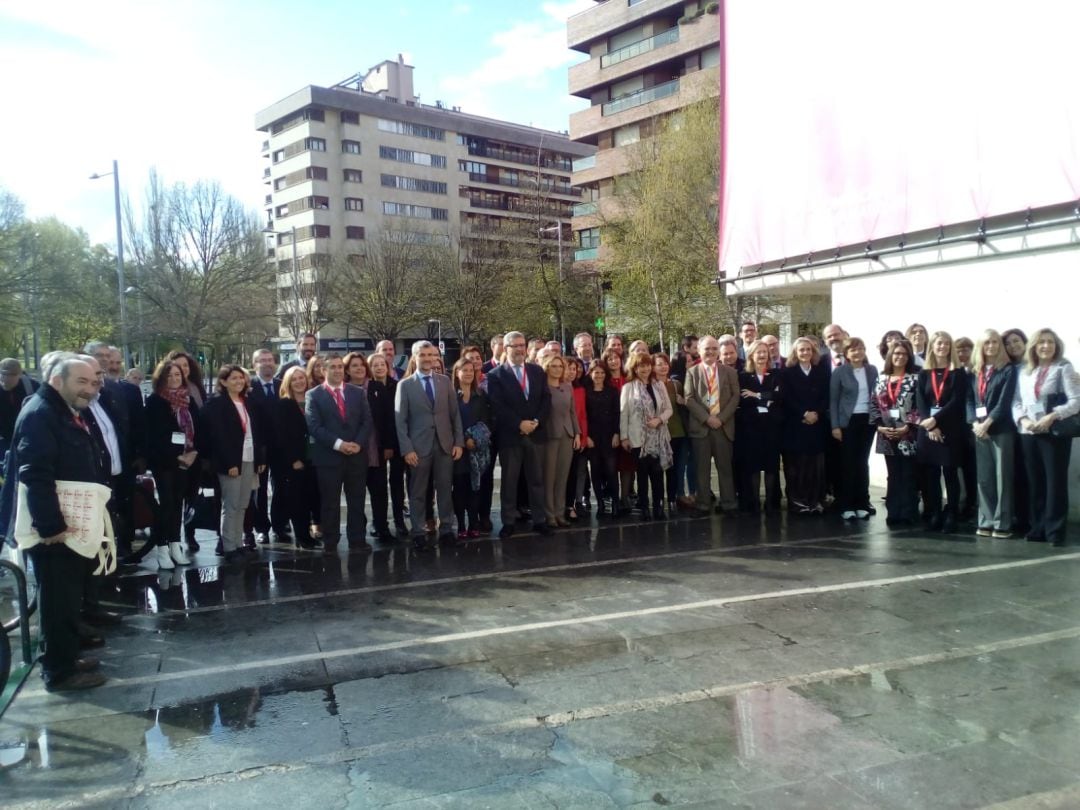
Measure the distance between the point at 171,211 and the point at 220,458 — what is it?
40.3 m

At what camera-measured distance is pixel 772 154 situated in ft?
46.3

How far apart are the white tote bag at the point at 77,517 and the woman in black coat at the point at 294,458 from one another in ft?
11.6

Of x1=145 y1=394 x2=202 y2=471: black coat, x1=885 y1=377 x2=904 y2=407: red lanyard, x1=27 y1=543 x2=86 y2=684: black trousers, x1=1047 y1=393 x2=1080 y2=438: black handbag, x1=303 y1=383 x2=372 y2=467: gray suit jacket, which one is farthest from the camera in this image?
x1=885 y1=377 x2=904 y2=407: red lanyard

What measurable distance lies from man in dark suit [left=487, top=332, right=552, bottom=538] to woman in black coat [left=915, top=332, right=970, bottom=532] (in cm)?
393

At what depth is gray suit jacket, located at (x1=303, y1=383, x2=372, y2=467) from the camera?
835 cm

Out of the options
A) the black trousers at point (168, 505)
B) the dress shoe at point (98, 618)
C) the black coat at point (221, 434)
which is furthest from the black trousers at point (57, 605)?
the black coat at point (221, 434)

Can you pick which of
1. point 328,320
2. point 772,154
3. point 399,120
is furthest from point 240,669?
point 399,120

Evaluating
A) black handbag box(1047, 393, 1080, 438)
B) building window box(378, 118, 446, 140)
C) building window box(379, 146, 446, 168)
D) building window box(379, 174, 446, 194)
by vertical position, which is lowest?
black handbag box(1047, 393, 1080, 438)

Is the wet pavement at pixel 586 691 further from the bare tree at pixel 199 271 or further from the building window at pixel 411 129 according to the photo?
the building window at pixel 411 129

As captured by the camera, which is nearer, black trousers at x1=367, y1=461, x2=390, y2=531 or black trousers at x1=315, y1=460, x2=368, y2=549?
black trousers at x1=315, y1=460, x2=368, y2=549

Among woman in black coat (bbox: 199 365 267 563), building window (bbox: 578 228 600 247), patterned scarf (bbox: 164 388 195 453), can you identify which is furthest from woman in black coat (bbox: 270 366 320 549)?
building window (bbox: 578 228 600 247)

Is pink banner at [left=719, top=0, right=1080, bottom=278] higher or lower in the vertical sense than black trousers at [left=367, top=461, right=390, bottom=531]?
higher

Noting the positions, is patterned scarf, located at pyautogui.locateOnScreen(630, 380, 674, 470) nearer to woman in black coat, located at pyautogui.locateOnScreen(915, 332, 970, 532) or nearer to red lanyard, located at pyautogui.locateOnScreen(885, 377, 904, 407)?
red lanyard, located at pyautogui.locateOnScreen(885, 377, 904, 407)

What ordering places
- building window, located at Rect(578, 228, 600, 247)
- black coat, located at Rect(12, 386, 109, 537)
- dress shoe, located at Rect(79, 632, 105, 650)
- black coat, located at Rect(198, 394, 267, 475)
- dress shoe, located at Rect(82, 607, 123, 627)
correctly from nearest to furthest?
black coat, located at Rect(12, 386, 109, 537) → dress shoe, located at Rect(79, 632, 105, 650) → dress shoe, located at Rect(82, 607, 123, 627) → black coat, located at Rect(198, 394, 267, 475) → building window, located at Rect(578, 228, 600, 247)
